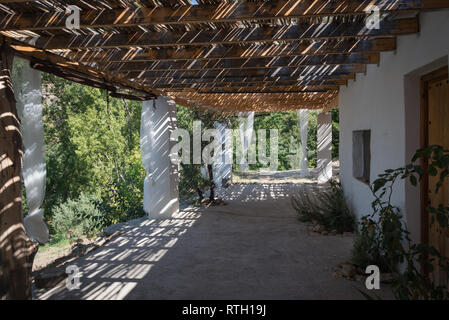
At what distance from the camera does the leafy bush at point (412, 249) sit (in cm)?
230

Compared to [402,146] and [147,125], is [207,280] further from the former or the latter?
[147,125]

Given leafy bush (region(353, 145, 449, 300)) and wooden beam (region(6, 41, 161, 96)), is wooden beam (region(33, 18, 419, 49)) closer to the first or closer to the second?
wooden beam (region(6, 41, 161, 96))

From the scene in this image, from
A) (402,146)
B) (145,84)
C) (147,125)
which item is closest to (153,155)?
(147,125)

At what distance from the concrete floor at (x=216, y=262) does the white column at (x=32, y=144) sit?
823 mm

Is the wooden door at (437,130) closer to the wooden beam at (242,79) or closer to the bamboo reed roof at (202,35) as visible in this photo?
the bamboo reed roof at (202,35)

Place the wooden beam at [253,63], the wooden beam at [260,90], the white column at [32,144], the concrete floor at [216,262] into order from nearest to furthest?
the concrete floor at [216,262] → the white column at [32,144] → the wooden beam at [253,63] → the wooden beam at [260,90]

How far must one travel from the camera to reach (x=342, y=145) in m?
7.68

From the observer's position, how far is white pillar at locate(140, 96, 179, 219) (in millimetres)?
7473

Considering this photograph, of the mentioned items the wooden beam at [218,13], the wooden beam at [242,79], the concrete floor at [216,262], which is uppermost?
the wooden beam at [242,79]

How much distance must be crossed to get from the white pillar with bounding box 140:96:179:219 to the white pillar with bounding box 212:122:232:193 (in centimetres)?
502

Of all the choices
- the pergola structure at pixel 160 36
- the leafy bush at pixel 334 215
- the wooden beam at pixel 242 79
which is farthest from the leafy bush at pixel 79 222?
the pergola structure at pixel 160 36

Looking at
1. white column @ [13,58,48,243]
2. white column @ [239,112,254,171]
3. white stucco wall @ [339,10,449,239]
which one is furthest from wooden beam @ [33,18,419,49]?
white column @ [239,112,254,171]

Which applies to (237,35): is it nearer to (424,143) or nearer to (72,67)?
(424,143)
